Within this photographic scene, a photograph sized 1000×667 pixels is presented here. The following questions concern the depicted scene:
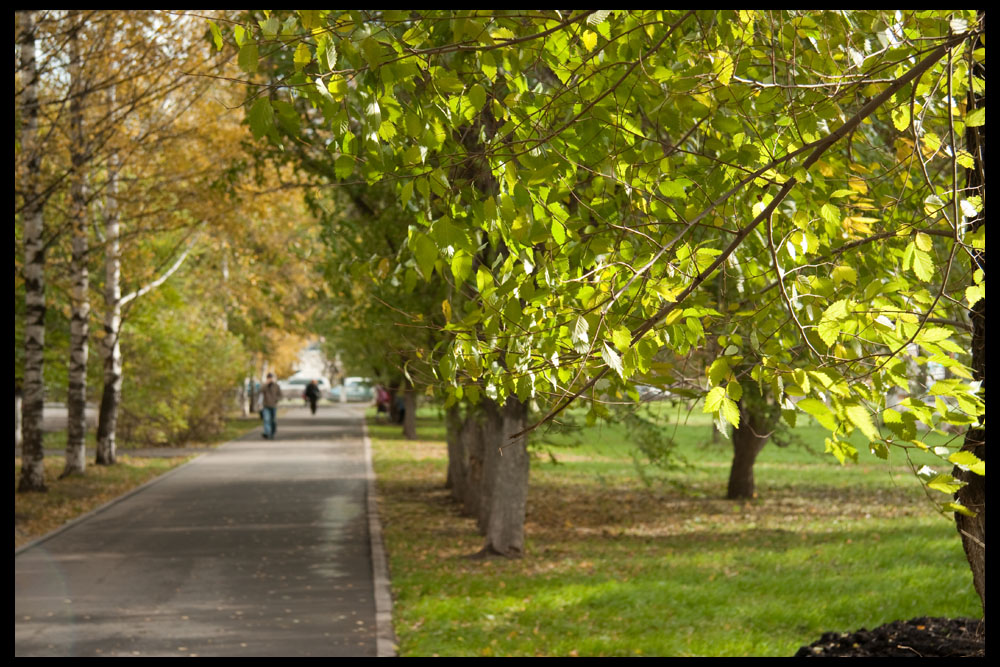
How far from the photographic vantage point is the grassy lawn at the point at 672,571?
8.08 metres

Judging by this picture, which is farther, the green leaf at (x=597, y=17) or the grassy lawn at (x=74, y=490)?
the grassy lawn at (x=74, y=490)

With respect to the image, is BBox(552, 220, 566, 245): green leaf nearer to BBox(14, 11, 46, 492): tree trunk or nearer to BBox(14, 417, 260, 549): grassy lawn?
BBox(14, 417, 260, 549): grassy lawn

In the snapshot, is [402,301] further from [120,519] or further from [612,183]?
[612,183]

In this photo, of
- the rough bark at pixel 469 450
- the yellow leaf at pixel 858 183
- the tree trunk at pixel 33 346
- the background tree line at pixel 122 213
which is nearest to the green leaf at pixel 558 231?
the yellow leaf at pixel 858 183

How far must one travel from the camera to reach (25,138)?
629 inches

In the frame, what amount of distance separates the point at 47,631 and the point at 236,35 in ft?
22.7

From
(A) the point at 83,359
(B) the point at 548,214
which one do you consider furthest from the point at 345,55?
(A) the point at 83,359

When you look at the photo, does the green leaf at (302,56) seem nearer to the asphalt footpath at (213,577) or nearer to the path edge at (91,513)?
the asphalt footpath at (213,577)

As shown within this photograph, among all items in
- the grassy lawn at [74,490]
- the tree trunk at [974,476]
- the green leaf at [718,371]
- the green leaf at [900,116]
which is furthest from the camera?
the grassy lawn at [74,490]

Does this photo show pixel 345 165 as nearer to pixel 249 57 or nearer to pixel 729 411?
pixel 249 57

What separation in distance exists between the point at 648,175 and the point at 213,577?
28.7ft

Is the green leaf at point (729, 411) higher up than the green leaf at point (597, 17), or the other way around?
the green leaf at point (597, 17)

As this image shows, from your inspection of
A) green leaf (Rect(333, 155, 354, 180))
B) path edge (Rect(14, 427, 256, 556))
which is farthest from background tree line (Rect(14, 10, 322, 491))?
green leaf (Rect(333, 155, 354, 180))

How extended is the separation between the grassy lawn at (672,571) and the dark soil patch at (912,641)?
83cm
